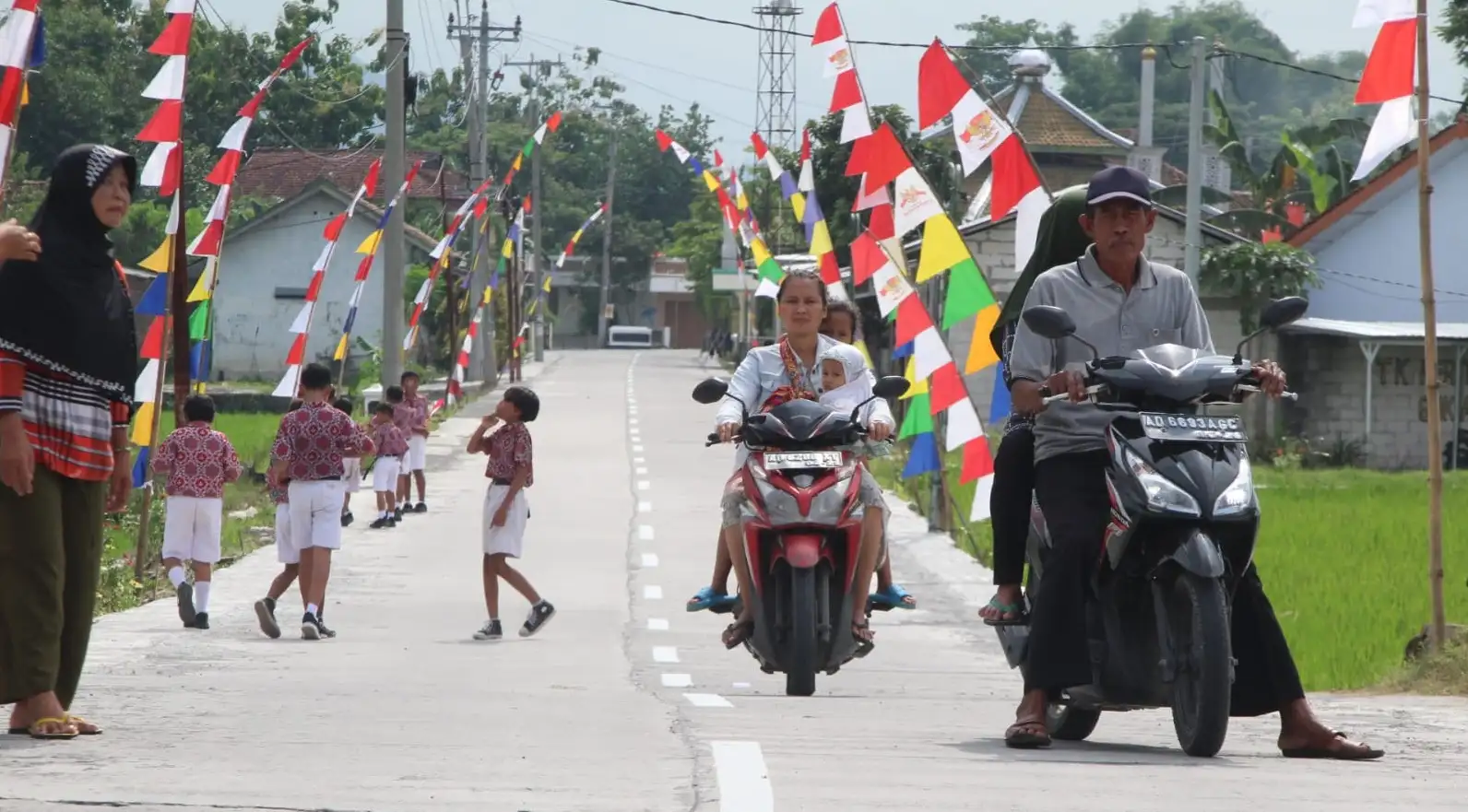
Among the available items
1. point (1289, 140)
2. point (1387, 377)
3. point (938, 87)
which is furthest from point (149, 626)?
point (1289, 140)

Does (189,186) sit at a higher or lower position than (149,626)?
higher

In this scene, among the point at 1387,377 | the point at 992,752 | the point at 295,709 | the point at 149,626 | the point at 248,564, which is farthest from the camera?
the point at 1387,377

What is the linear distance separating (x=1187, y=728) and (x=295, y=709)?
3.47 meters

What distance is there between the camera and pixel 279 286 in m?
65.5

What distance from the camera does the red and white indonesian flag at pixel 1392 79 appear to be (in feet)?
36.6

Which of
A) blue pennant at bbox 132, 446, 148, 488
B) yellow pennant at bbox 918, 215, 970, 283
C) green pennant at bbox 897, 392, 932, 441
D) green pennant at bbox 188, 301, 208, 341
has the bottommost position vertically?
blue pennant at bbox 132, 446, 148, 488

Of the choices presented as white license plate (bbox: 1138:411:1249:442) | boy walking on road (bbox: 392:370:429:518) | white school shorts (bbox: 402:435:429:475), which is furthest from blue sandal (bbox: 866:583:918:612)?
white school shorts (bbox: 402:435:429:475)

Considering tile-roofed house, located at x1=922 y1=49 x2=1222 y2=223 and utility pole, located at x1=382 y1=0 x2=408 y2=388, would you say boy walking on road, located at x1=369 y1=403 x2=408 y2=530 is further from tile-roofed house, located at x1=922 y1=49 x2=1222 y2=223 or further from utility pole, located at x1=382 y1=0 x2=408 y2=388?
tile-roofed house, located at x1=922 y1=49 x2=1222 y2=223

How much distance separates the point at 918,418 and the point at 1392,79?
312 inches

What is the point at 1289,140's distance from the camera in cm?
4788

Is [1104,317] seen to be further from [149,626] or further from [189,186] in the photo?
[189,186]

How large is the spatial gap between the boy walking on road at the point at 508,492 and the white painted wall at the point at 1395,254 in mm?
27956

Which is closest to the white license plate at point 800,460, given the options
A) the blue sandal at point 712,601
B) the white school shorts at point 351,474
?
the blue sandal at point 712,601

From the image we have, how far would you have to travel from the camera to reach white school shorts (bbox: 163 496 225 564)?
14.3 m
